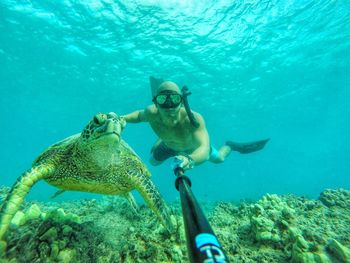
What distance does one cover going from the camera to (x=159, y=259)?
2.22m

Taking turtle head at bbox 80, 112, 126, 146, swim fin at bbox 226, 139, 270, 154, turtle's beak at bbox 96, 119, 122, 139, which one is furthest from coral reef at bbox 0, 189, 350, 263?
swim fin at bbox 226, 139, 270, 154

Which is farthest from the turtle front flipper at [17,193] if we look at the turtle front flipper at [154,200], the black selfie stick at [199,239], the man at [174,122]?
the man at [174,122]

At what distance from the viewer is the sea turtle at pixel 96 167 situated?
8.71 ft

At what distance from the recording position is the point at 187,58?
20172 mm

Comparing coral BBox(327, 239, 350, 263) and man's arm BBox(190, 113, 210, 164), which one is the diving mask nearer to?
man's arm BBox(190, 113, 210, 164)

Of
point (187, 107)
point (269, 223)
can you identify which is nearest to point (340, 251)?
point (269, 223)

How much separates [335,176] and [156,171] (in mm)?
117731

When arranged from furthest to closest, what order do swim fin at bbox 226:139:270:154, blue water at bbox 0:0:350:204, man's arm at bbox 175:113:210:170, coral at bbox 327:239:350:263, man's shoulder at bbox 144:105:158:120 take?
blue water at bbox 0:0:350:204 → swim fin at bbox 226:139:270:154 → man's shoulder at bbox 144:105:158:120 → man's arm at bbox 175:113:210:170 → coral at bbox 327:239:350:263

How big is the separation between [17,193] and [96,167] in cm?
95

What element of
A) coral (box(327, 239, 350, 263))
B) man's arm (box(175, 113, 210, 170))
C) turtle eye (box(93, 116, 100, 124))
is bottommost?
coral (box(327, 239, 350, 263))

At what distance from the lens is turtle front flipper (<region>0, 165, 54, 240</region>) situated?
2086mm

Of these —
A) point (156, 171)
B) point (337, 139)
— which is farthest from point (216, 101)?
point (156, 171)

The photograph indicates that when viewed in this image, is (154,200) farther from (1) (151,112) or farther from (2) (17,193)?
(1) (151,112)

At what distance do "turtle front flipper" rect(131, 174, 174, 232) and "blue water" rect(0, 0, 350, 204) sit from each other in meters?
10.3
